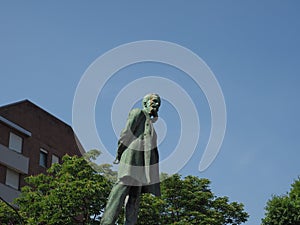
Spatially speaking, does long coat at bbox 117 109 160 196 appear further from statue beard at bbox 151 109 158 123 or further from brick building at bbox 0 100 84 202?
brick building at bbox 0 100 84 202

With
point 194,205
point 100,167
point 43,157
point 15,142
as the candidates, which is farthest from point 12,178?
point 100,167

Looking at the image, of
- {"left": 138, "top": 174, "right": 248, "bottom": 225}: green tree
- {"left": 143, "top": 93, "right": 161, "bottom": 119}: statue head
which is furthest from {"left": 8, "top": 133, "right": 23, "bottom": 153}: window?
{"left": 143, "top": 93, "right": 161, "bottom": 119}: statue head

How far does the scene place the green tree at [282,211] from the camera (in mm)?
36969

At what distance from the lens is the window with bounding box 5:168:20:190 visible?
4556cm

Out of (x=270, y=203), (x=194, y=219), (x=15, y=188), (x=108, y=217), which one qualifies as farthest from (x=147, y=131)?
(x=15, y=188)

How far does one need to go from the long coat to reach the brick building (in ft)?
108

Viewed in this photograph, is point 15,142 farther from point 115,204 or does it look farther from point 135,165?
point 115,204

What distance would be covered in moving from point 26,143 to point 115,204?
131 feet

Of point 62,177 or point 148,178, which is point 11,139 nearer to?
point 62,177

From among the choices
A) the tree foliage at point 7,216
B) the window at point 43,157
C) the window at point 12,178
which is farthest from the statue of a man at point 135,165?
the window at point 43,157

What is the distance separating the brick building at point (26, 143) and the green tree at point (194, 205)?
8794 millimetres

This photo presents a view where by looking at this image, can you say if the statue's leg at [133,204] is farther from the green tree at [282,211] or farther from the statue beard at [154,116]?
the green tree at [282,211]

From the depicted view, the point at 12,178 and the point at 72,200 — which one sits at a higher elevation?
the point at 12,178

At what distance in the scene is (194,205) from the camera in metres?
37.7
